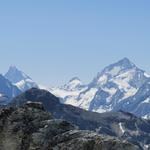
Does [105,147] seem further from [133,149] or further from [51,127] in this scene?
[51,127]

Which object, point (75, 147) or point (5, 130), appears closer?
point (75, 147)

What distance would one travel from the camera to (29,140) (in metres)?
31.4

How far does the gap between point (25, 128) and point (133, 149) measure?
8359 mm

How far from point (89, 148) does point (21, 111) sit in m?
7.23

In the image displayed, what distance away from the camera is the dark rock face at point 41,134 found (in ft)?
90.7

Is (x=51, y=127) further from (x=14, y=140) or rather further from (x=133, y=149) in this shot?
(x=133, y=149)

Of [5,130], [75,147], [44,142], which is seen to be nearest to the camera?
[75,147]

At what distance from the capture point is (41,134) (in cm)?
3092

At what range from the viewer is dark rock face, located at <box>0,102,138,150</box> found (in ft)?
90.7

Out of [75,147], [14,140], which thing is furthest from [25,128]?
[75,147]

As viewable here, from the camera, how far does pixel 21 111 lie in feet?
110

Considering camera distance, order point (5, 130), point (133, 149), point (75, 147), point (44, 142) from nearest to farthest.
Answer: point (133, 149), point (75, 147), point (44, 142), point (5, 130)

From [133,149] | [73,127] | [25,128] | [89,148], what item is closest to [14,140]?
[25,128]

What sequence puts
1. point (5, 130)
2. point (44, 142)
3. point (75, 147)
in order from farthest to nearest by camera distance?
1. point (5, 130)
2. point (44, 142)
3. point (75, 147)
